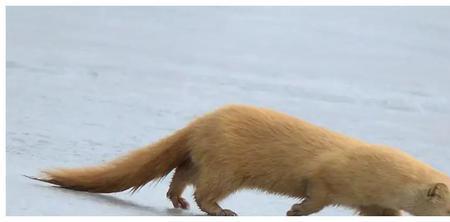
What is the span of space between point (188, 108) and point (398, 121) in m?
1.26

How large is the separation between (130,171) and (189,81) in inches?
122

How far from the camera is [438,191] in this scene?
12.5 feet

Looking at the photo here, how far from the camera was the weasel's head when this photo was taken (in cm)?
381

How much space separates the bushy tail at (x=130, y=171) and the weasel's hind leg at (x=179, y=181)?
31 millimetres

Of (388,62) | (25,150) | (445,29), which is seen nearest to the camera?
(25,150)

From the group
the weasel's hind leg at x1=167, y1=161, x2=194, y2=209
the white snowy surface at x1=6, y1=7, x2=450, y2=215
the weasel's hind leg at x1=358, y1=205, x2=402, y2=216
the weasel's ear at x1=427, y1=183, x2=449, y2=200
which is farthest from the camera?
the white snowy surface at x1=6, y1=7, x2=450, y2=215

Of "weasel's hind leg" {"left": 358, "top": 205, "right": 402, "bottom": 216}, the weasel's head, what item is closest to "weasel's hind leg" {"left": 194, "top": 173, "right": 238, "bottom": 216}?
"weasel's hind leg" {"left": 358, "top": 205, "right": 402, "bottom": 216}

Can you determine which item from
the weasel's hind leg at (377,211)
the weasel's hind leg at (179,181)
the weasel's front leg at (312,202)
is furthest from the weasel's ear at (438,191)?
the weasel's hind leg at (179,181)

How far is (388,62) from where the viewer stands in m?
8.54

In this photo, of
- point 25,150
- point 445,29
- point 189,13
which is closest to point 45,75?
point 25,150

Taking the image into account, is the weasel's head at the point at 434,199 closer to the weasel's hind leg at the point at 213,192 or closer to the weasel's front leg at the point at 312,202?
the weasel's front leg at the point at 312,202

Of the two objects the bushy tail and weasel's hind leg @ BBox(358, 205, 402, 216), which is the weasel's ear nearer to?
weasel's hind leg @ BBox(358, 205, 402, 216)

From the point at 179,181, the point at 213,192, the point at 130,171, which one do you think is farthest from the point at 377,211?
the point at 130,171

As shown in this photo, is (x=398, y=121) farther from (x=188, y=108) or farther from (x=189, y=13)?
(x=189, y=13)
